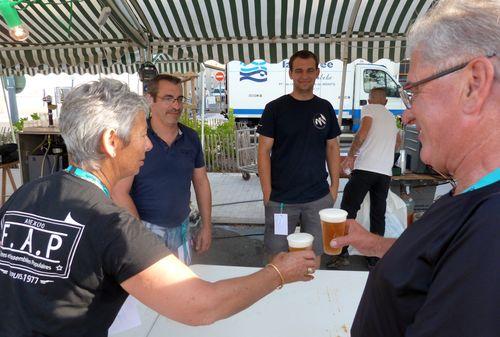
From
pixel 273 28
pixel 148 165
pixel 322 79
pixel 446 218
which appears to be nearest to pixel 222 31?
pixel 273 28

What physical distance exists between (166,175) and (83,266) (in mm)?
1459

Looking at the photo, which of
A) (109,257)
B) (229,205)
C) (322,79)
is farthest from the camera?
(322,79)

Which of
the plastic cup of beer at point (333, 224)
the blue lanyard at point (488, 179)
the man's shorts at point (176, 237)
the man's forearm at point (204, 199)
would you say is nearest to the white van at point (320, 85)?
the man's forearm at point (204, 199)

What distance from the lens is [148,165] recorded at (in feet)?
8.11

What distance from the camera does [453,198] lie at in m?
0.78

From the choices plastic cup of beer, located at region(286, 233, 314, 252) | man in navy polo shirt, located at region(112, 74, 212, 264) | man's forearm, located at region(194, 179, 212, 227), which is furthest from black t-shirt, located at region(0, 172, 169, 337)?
man's forearm, located at region(194, 179, 212, 227)

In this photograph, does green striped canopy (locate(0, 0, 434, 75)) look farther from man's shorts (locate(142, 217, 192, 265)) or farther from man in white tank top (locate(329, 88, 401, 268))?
man's shorts (locate(142, 217, 192, 265))

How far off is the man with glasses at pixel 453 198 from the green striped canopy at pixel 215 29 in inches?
135

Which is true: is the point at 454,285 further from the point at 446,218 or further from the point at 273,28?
the point at 273,28

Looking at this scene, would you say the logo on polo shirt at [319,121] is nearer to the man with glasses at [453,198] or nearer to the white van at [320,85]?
the man with glasses at [453,198]

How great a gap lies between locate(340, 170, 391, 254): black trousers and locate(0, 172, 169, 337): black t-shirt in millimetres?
3082

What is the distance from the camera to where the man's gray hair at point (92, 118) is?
4.05ft

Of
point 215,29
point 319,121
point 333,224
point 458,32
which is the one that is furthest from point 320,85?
point 458,32

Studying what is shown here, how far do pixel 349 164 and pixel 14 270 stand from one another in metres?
3.44
